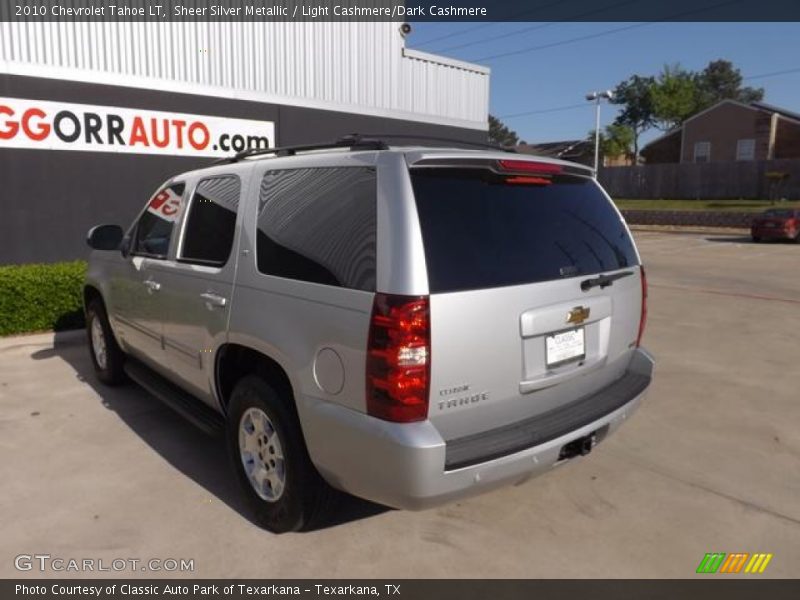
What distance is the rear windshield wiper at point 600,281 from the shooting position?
3053mm

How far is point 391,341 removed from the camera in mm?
2465

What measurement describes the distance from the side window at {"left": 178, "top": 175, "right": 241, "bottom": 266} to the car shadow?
1086 mm

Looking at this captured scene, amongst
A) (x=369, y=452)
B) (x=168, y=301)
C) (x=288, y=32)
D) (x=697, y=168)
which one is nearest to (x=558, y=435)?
(x=369, y=452)

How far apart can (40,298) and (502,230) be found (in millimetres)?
6562

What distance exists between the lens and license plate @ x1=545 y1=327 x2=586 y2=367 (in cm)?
291

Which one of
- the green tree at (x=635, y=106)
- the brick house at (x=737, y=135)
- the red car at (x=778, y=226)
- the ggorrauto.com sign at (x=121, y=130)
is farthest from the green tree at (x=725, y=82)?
the ggorrauto.com sign at (x=121, y=130)

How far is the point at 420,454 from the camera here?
2457 mm

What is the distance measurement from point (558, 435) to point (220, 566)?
1.73 meters

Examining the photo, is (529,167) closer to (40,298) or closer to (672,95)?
(40,298)

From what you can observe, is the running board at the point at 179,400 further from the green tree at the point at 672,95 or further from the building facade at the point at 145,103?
the green tree at the point at 672,95

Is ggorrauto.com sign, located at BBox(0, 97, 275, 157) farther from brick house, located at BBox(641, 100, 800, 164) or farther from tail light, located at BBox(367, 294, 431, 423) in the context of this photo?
brick house, located at BBox(641, 100, 800, 164)

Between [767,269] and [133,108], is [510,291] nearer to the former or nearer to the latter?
[133,108]

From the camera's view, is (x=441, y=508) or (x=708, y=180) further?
(x=708, y=180)

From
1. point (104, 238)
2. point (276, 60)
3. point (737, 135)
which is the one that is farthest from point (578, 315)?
point (737, 135)
